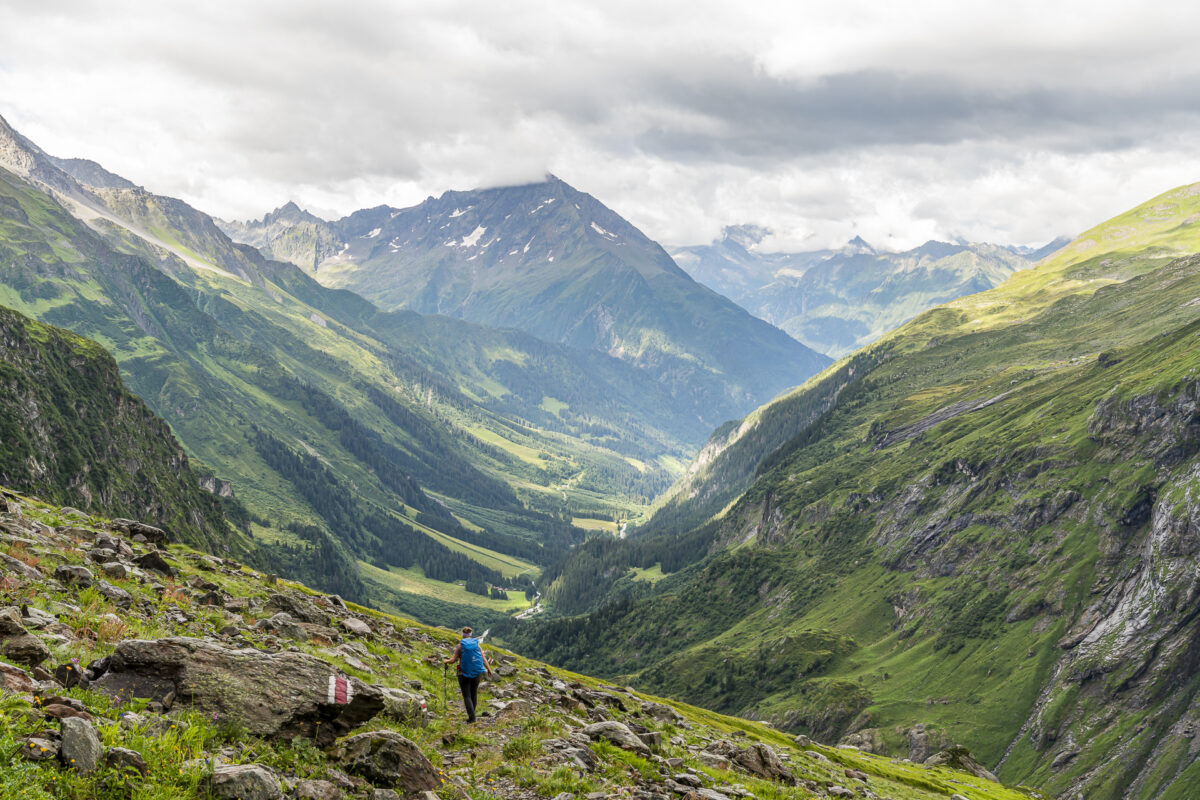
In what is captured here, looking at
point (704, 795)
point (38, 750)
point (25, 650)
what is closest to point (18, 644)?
point (25, 650)

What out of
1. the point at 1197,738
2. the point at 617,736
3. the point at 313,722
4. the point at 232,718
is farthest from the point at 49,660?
the point at 1197,738

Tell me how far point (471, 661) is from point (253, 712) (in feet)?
35.8

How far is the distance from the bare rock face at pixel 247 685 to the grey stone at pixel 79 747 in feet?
12.5

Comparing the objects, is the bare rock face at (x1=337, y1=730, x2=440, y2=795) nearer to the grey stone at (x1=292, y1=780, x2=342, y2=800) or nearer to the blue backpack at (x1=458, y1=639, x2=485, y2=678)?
the grey stone at (x1=292, y1=780, x2=342, y2=800)

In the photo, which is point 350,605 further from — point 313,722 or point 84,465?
point 84,465

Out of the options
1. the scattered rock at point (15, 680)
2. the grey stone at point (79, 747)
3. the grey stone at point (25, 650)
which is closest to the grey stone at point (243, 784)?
the grey stone at point (79, 747)

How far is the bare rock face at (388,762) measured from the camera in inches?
771

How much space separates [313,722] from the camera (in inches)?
819

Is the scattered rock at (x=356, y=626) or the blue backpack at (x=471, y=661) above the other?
the blue backpack at (x=471, y=661)

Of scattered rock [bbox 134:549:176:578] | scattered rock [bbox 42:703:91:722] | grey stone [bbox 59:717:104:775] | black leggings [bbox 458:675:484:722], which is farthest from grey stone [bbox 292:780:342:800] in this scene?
scattered rock [bbox 134:549:176:578]

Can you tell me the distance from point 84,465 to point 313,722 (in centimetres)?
20159

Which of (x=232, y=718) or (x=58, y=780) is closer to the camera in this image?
(x=58, y=780)

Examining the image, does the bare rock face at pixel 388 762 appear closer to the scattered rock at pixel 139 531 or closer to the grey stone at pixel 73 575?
the grey stone at pixel 73 575

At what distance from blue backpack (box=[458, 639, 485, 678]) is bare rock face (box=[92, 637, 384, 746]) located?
724 centimetres
